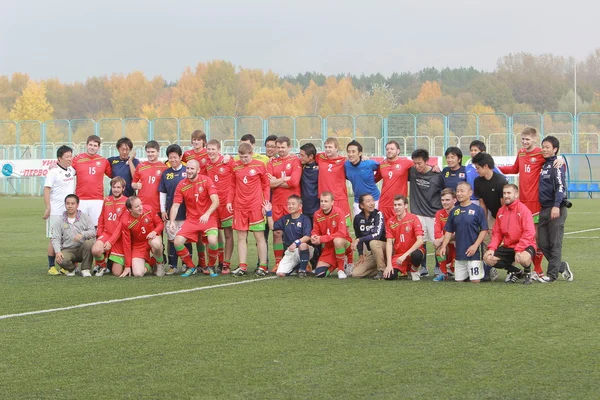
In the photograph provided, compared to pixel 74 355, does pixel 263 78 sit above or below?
above

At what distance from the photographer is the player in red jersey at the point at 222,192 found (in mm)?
11867

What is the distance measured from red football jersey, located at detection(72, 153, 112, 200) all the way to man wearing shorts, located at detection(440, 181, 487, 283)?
4.96 metres

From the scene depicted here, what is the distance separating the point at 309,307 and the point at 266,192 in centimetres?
325

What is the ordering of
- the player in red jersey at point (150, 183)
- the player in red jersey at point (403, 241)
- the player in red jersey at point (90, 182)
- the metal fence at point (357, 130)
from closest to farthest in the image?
the player in red jersey at point (403, 241) → the player in red jersey at point (150, 183) → the player in red jersey at point (90, 182) → the metal fence at point (357, 130)

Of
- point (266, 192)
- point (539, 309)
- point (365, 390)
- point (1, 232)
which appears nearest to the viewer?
point (365, 390)

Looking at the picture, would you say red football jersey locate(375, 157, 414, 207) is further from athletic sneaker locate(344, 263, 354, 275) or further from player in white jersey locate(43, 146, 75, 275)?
player in white jersey locate(43, 146, 75, 275)

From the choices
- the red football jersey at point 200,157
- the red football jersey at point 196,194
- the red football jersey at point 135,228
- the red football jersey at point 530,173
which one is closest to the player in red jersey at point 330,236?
the red football jersey at point 196,194

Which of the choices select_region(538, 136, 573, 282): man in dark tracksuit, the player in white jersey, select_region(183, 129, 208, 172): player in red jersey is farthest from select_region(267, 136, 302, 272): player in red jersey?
select_region(538, 136, 573, 282): man in dark tracksuit

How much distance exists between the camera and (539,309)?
8.38m

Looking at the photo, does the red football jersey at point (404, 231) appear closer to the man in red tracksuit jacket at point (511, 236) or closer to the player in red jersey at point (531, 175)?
the man in red tracksuit jacket at point (511, 236)

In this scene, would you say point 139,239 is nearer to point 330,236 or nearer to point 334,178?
point 330,236

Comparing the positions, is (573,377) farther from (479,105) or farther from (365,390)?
(479,105)

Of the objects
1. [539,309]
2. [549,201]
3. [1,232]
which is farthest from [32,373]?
[1,232]

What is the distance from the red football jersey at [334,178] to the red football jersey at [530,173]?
2.27 metres
